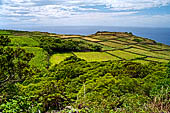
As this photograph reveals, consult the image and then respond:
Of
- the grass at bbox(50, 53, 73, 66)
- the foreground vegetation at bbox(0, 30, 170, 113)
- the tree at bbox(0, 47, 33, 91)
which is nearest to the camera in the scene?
the foreground vegetation at bbox(0, 30, 170, 113)

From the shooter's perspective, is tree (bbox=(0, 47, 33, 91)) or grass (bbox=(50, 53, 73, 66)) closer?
tree (bbox=(0, 47, 33, 91))

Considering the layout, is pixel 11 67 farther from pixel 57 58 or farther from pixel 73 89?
pixel 57 58

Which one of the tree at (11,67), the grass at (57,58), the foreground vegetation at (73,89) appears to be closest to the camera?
the foreground vegetation at (73,89)

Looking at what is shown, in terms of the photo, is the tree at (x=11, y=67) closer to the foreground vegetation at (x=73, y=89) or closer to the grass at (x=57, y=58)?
the foreground vegetation at (x=73, y=89)

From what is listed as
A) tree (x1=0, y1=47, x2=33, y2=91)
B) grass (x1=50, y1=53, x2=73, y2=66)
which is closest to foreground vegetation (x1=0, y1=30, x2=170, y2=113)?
tree (x1=0, y1=47, x2=33, y2=91)

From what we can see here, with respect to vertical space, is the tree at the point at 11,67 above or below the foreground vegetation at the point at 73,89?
above

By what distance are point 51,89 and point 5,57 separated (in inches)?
199

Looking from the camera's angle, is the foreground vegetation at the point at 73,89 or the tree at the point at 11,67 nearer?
the foreground vegetation at the point at 73,89

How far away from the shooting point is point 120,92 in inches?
423

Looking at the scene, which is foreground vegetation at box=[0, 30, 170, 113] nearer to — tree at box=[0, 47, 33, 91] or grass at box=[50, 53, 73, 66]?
tree at box=[0, 47, 33, 91]

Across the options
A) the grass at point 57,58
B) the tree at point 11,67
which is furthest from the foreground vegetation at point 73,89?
the grass at point 57,58

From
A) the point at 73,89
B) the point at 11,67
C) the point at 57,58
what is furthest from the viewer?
the point at 57,58

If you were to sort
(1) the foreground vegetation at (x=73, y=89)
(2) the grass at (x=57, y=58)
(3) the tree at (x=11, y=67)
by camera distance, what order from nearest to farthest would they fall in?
(1) the foreground vegetation at (x=73, y=89)
(3) the tree at (x=11, y=67)
(2) the grass at (x=57, y=58)

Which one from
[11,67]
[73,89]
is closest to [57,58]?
[73,89]
